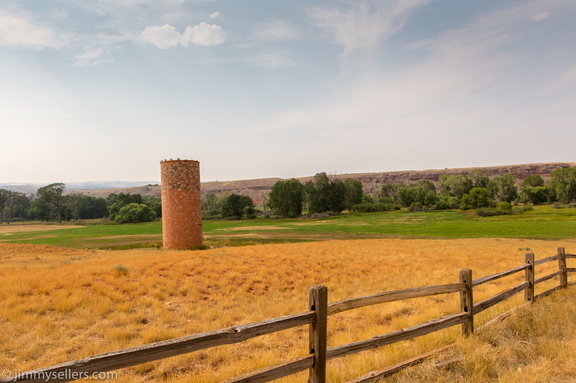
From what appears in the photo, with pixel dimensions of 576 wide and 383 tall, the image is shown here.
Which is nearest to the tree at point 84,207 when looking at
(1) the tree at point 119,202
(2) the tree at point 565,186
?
(1) the tree at point 119,202

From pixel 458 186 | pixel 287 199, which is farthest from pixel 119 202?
pixel 458 186

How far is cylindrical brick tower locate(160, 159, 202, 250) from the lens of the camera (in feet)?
81.0

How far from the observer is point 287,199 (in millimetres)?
91938

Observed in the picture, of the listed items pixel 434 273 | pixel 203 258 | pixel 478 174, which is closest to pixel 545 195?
pixel 478 174

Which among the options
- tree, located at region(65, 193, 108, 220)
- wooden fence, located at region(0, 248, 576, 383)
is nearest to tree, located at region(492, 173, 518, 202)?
wooden fence, located at region(0, 248, 576, 383)

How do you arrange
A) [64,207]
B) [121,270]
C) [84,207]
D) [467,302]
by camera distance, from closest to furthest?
[467,302], [121,270], [64,207], [84,207]

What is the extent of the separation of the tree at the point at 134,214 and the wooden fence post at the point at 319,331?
318 feet

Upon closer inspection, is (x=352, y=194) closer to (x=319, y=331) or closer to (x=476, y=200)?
(x=476, y=200)

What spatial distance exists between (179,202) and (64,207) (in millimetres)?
109378

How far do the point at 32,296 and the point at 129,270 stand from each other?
3.86 metres

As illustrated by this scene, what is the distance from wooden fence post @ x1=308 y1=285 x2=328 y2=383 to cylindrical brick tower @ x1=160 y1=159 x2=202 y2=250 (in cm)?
2173

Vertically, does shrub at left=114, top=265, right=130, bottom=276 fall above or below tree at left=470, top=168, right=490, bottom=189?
below

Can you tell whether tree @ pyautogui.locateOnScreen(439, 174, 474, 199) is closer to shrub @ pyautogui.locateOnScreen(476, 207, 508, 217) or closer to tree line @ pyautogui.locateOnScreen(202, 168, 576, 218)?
tree line @ pyautogui.locateOnScreen(202, 168, 576, 218)

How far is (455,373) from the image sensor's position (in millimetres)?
5000
